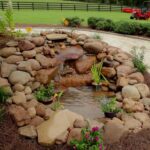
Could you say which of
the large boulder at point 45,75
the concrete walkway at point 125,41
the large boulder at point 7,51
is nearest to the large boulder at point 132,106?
the large boulder at point 45,75

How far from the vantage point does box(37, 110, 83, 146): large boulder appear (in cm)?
630

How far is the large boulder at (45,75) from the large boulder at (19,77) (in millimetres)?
522

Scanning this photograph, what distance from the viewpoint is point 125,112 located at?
293 inches

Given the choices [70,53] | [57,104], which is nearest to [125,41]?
[70,53]

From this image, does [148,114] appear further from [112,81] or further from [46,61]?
[46,61]

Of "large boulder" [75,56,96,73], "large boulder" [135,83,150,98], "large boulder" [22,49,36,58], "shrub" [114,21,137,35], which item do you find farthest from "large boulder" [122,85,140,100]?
"shrub" [114,21,137,35]

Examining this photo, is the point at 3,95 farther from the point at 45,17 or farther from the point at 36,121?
the point at 45,17

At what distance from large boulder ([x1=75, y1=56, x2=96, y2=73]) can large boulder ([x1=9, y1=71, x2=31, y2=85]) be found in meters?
2.02

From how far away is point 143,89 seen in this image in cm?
823

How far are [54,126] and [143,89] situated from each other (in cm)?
268

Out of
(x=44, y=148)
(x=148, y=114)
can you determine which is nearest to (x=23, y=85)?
(x=44, y=148)

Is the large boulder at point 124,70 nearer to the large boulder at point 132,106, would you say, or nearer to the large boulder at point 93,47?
the large boulder at point 93,47

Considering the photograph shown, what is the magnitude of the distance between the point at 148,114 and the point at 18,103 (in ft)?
9.05

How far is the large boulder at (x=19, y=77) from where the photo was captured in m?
8.08
